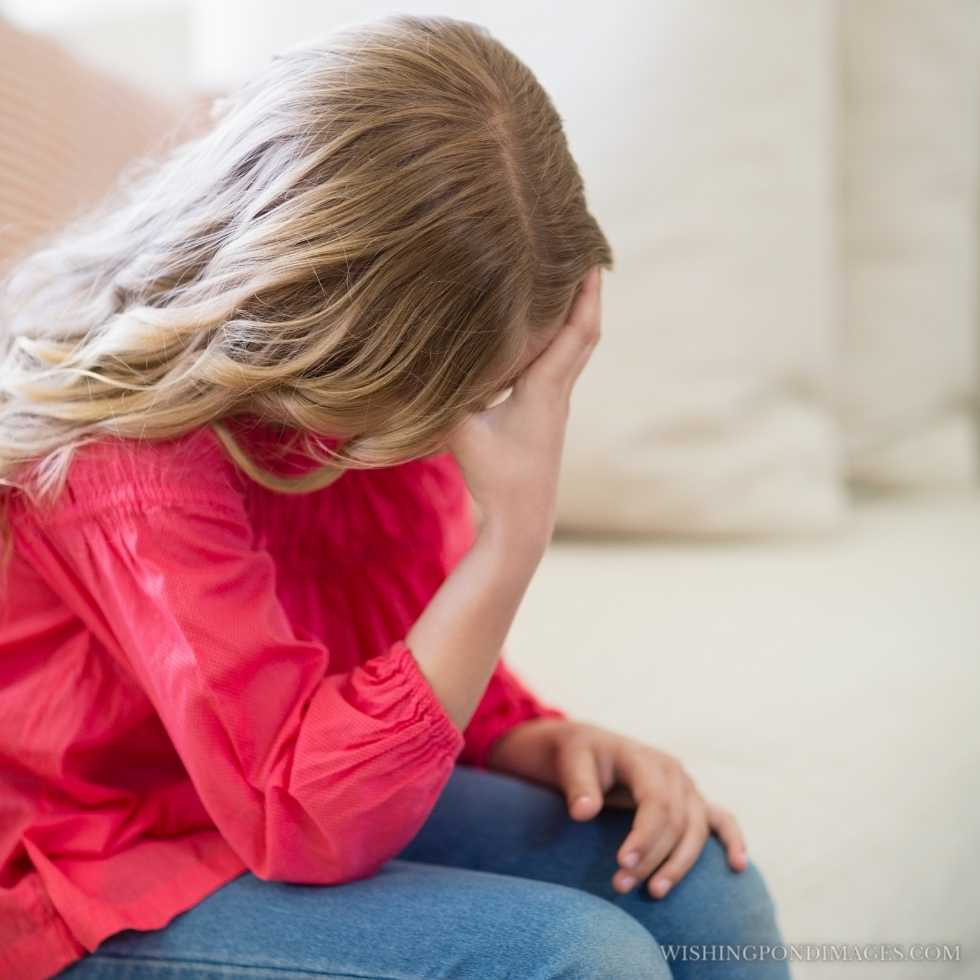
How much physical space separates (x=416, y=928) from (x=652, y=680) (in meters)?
0.33

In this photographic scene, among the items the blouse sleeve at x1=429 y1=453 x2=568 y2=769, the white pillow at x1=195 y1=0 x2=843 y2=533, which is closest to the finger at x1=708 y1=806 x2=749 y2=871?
the blouse sleeve at x1=429 y1=453 x2=568 y2=769

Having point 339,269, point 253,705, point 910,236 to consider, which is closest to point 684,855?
point 253,705

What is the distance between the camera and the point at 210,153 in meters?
0.55

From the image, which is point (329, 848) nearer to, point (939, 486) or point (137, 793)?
point (137, 793)

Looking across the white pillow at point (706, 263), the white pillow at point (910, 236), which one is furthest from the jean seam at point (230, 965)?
the white pillow at point (910, 236)

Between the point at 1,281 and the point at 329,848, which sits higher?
the point at 1,281

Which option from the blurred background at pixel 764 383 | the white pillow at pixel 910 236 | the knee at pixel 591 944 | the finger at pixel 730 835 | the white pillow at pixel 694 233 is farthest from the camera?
the white pillow at pixel 910 236

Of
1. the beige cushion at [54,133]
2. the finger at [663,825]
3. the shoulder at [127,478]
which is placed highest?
the beige cushion at [54,133]

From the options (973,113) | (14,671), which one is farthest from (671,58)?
(14,671)

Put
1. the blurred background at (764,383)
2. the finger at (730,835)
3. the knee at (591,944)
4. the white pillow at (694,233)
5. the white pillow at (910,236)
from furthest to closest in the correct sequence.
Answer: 1. the white pillow at (910,236)
2. the white pillow at (694,233)
3. the blurred background at (764,383)
4. the finger at (730,835)
5. the knee at (591,944)

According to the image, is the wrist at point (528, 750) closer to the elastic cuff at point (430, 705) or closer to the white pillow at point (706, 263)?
the elastic cuff at point (430, 705)

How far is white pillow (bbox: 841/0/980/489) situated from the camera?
1135 mm

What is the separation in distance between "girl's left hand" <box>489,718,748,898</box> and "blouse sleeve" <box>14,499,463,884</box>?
0.10 m

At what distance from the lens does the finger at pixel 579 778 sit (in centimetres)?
60
